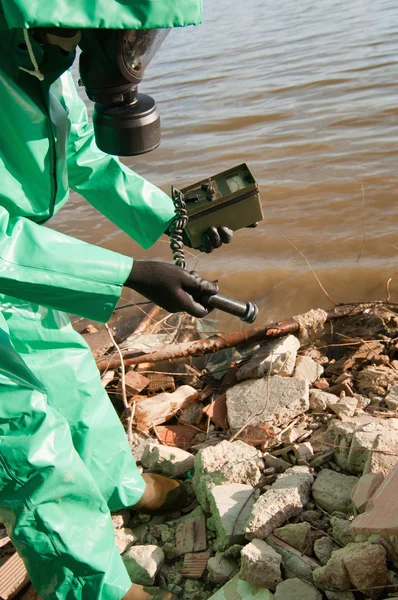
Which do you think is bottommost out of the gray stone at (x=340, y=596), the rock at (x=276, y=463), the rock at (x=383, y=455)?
the rock at (x=276, y=463)

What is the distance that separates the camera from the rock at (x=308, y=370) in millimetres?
3076

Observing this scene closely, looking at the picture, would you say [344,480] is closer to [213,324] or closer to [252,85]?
[213,324]

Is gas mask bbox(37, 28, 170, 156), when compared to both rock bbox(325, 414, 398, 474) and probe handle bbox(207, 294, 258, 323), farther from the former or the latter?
rock bbox(325, 414, 398, 474)

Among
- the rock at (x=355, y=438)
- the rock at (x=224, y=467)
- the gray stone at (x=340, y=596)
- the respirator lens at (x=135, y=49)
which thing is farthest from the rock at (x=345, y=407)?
the respirator lens at (x=135, y=49)

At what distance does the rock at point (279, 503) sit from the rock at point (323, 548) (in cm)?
14

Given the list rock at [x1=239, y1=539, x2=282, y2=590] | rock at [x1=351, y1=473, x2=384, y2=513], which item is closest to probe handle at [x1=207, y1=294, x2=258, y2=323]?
rock at [x1=351, y1=473, x2=384, y2=513]

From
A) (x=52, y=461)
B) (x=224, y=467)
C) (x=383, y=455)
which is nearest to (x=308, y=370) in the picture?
(x=224, y=467)

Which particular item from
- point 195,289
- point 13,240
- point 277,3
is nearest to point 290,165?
point 195,289

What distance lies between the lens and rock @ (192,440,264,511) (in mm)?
2455

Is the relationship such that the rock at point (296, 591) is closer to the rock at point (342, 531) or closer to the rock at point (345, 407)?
the rock at point (342, 531)

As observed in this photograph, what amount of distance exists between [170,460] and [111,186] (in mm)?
1034

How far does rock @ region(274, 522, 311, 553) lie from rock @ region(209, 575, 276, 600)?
0.17 metres

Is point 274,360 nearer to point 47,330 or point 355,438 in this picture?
point 355,438

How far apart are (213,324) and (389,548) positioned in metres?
2.29
